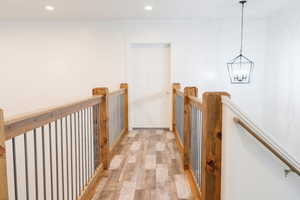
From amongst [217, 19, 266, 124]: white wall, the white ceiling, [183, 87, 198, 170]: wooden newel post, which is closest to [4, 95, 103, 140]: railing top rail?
[183, 87, 198, 170]: wooden newel post

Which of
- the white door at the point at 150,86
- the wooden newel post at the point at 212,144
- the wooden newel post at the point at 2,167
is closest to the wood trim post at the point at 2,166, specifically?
→ the wooden newel post at the point at 2,167

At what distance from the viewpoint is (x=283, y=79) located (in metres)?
4.87

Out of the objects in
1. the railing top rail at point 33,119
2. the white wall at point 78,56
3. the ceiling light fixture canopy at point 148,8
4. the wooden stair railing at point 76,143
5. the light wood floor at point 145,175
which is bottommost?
the light wood floor at point 145,175

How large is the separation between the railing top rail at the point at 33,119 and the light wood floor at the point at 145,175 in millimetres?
1063

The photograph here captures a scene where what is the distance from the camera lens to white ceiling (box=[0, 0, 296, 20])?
14.2 ft

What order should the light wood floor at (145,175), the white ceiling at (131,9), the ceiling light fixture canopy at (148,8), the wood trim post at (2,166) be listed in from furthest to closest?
the ceiling light fixture canopy at (148,8), the white ceiling at (131,9), the light wood floor at (145,175), the wood trim post at (2,166)

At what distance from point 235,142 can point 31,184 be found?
3820 mm

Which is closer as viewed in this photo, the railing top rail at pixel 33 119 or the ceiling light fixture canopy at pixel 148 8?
the railing top rail at pixel 33 119

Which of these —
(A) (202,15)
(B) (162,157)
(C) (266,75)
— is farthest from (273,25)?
(B) (162,157)

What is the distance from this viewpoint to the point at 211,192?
173cm

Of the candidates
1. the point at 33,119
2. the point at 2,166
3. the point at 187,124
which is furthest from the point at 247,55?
the point at 2,166

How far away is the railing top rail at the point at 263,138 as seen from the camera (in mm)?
1406

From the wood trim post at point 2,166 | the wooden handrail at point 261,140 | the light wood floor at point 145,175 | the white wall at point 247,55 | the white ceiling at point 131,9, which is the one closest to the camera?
the wood trim post at point 2,166

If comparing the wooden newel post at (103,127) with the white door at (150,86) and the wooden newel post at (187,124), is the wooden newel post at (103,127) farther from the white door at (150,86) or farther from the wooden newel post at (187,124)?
the white door at (150,86)
